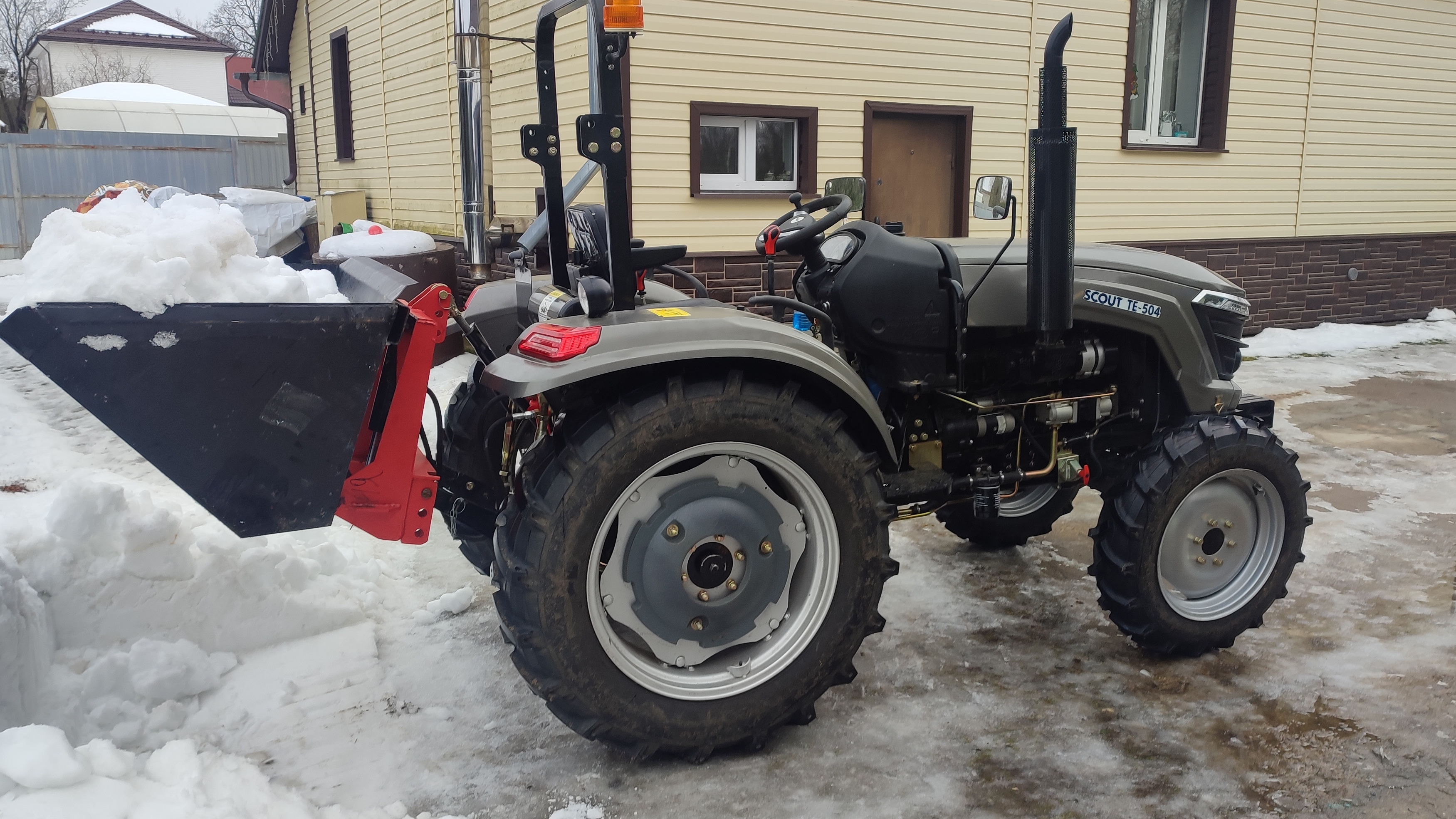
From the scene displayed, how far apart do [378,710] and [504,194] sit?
691 cm

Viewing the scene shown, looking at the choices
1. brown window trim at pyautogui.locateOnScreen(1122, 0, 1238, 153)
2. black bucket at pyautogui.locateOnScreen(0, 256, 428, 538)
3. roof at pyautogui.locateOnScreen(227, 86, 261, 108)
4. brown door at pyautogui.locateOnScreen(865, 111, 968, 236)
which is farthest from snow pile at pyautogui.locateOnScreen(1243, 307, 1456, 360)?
roof at pyautogui.locateOnScreen(227, 86, 261, 108)

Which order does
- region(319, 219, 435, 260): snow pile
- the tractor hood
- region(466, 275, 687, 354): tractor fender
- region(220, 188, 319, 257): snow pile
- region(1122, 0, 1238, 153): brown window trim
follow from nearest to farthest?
the tractor hood → region(466, 275, 687, 354): tractor fender → region(319, 219, 435, 260): snow pile → region(1122, 0, 1238, 153): brown window trim → region(220, 188, 319, 257): snow pile

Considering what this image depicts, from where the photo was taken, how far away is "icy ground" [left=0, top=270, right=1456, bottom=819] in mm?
2514

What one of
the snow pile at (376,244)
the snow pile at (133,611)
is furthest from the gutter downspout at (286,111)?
the snow pile at (133,611)

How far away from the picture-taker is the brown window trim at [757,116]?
25.2 feet

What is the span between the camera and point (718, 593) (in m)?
2.68

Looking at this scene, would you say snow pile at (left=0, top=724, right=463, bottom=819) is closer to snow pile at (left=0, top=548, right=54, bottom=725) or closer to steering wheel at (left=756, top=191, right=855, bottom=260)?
snow pile at (left=0, top=548, right=54, bottom=725)

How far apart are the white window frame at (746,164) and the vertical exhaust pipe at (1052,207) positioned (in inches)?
209

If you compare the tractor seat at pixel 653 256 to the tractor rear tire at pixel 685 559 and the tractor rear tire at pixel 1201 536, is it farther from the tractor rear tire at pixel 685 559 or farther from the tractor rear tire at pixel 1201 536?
the tractor rear tire at pixel 1201 536

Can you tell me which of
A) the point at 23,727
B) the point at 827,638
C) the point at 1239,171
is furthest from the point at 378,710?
the point at 1239,171

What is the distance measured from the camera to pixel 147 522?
3.20 metres

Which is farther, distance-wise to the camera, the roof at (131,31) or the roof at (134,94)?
the roof at (131,31)

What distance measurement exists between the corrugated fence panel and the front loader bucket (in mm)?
17889

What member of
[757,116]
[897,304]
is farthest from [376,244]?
[897,304]
